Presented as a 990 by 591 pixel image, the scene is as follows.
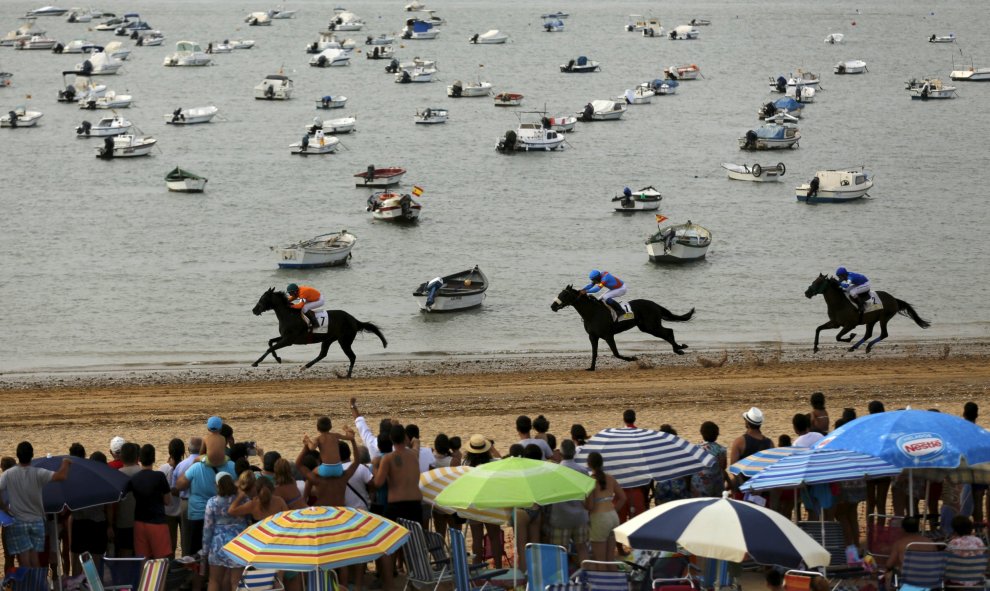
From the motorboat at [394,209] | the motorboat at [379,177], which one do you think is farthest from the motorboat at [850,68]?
the motorboat at [394,209]

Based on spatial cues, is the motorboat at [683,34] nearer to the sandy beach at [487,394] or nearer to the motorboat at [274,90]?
the motorboat at [274,90]

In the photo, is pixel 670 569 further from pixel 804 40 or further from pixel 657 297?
pixel 804 40

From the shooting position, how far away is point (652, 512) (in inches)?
455

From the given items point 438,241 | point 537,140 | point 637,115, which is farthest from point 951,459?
point 637,115

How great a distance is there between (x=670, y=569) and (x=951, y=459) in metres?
2.77

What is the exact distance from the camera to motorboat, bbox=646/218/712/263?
1893 inches

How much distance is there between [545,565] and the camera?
11922 millimetres

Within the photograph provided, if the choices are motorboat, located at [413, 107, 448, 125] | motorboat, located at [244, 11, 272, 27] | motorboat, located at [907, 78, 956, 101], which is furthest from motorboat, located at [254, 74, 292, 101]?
motorboat, located at [244, 11, 272, 27]

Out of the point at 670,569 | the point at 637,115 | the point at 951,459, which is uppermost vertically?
the point at 951,459

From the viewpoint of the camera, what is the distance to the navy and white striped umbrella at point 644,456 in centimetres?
1339

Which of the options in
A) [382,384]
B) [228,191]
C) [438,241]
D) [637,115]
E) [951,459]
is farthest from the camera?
[637,115]

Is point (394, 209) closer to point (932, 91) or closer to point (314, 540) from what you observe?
point (314, 540)

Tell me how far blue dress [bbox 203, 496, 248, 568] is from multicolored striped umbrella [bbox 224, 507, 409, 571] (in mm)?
954

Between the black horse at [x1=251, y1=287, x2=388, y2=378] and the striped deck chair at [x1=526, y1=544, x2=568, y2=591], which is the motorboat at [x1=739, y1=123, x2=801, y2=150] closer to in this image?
the black horse at [x1=251, y1=287, x2=388, y2=378]
